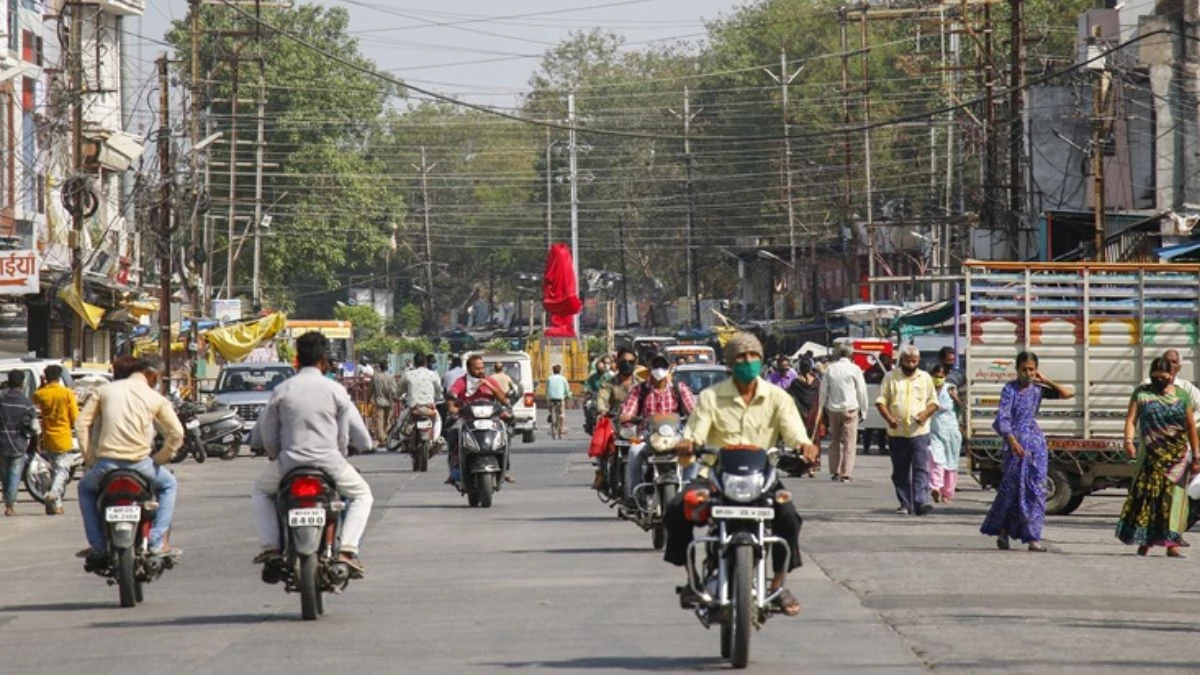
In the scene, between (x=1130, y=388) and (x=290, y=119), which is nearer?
(x=1130, y=388)

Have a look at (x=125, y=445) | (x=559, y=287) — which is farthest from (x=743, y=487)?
(x=559, y=287)

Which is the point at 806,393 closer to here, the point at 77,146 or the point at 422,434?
the point at 422,434

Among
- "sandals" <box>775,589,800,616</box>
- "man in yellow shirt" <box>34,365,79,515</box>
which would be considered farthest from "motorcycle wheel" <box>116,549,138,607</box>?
"man in yellow shirt" <box>34,365,79,515</box>

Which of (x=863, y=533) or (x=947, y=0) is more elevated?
(x=947, y=0)

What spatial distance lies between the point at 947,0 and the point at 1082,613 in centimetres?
5914

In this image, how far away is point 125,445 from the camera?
560 inches

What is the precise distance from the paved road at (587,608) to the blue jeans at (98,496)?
1.57 ft

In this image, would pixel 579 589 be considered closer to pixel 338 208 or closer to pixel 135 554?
pixel 135 554

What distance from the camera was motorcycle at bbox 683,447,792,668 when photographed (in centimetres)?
1056

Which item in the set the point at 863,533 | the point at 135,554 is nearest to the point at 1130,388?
the point at 863,533

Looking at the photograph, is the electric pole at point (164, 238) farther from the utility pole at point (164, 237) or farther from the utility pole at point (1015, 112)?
the utility pole at point (1015, 112)

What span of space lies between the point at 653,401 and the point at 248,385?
24.7 metres

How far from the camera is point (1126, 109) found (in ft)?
157

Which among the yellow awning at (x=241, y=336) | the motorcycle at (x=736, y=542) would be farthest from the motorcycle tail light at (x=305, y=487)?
the yellow awning at (x=241, y=336)
